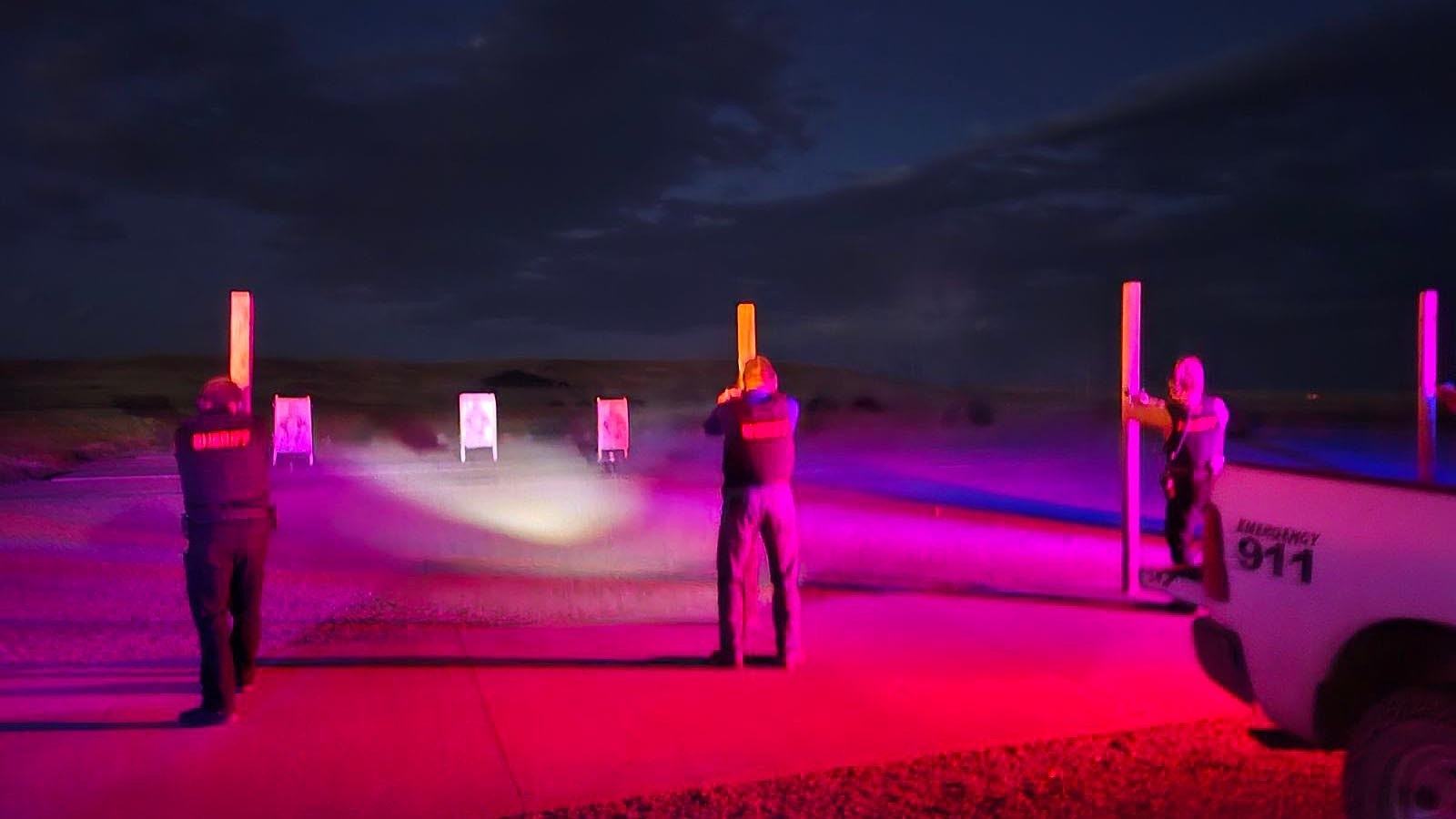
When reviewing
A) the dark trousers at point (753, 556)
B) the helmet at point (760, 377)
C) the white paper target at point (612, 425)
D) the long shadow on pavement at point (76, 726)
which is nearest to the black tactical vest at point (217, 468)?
the long shadow on pavement at point (76, 726)

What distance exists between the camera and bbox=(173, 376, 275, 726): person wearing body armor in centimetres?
668

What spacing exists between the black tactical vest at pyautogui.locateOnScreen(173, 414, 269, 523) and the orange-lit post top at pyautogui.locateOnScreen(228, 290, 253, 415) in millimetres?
757

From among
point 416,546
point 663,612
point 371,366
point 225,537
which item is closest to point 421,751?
point 225,537

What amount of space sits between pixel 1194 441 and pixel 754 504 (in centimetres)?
413

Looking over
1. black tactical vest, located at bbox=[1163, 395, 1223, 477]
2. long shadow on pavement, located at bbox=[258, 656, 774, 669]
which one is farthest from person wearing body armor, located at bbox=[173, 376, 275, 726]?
black tactical vest, located at bbox=[1163, 395, 1223, 477]

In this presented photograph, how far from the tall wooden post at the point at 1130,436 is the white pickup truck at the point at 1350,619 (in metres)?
4.96

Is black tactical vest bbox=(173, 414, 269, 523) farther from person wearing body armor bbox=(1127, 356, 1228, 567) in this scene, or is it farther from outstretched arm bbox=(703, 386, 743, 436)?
person wearing body armor bbox=(1127, 356, 1228, 567)

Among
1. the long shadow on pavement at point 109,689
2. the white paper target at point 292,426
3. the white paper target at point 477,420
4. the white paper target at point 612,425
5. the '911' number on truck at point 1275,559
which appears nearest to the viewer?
the '911' number on truck at point 1275,559

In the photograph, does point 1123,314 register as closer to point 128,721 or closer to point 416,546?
point 128,721

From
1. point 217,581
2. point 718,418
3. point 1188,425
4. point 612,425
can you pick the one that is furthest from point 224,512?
point 612,425

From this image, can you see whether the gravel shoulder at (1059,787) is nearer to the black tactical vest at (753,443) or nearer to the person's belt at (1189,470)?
the black tactical vest at (753,443)

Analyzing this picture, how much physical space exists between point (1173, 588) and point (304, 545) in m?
11.3

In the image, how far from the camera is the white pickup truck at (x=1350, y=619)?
434cm

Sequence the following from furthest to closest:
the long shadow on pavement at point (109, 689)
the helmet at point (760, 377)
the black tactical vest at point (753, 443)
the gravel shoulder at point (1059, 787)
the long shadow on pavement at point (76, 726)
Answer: the helmet at point (760, 377) < the black tactical vest at point (753, 443) < the long shadow on pavement at point (109, 689) < the long shadow on pavement at point (76, 726) < the gravel shoulder at point (1059, 787)
